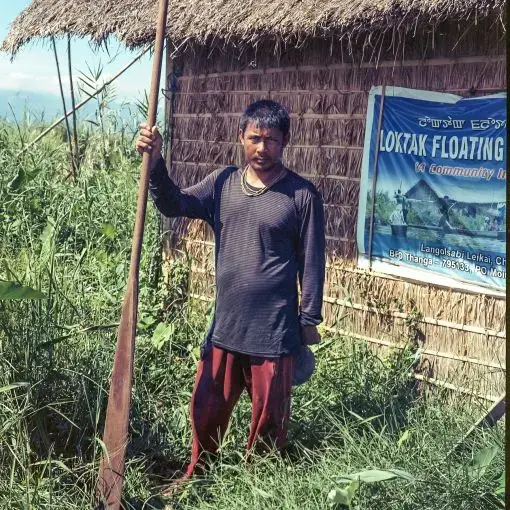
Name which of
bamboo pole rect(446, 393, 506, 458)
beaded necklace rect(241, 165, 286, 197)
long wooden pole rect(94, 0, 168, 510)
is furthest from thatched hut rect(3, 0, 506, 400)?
long wooden pole rect(94, 0, 168, 510)

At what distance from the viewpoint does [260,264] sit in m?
4.87

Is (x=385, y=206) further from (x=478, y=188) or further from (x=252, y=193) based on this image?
(x=252, y=193)

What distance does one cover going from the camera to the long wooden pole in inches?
180

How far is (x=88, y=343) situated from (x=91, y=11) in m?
3.47

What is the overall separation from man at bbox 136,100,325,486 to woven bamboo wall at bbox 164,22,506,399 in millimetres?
1406

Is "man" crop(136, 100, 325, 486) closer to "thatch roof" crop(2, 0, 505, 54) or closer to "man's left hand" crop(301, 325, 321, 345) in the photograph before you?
"man's left hand" crop(301, 325, 321, 345)

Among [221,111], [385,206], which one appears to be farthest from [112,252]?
[385,206]

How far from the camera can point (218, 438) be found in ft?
16.8

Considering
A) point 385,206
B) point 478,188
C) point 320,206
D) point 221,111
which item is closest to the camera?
point 320,206

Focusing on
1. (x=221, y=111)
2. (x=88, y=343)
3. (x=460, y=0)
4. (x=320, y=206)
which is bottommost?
(x=88, y=343)

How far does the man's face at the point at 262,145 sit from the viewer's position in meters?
4.79

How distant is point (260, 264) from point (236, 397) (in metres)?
0.69

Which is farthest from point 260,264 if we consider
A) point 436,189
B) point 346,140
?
point 346,140

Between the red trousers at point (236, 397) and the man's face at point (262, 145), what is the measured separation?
0.89 m
